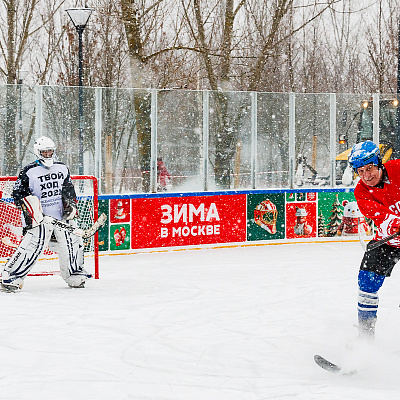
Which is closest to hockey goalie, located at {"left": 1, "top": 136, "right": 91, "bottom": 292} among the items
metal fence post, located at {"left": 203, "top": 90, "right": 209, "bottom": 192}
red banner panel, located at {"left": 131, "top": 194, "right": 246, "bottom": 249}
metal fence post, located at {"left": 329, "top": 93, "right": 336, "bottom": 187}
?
red banner panel, located at {"left": 131, "top": 194, "right": 246, "bottom": 249}

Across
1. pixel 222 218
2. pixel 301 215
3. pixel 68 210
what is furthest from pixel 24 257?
pixel 301 215

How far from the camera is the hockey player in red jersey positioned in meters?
4.39

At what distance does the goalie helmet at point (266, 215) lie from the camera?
11148 millimetres

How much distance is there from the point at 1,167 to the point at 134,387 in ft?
19.4

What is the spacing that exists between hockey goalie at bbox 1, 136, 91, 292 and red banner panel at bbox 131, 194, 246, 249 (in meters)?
2.83

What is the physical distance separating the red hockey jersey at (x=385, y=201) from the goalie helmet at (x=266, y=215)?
6.52 m

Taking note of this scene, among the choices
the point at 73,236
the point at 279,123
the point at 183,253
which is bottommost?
the point at 183,253

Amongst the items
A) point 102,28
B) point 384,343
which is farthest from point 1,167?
point 102,28

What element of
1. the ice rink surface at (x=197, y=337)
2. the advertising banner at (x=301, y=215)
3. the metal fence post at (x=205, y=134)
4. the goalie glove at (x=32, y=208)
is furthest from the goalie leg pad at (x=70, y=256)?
the advertising banner at (x=301, y=215)

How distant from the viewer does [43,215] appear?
708 centimetres

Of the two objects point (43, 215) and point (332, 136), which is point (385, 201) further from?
point (332, 136)

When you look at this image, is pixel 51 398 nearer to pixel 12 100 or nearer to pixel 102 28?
pixel 12 100

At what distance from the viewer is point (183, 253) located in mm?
10133

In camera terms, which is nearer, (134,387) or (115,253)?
(134,387)
